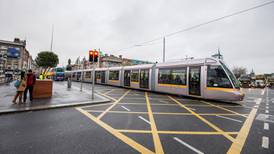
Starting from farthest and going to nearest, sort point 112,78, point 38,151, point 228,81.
A: point 112,78
point 228,81
point 38,151

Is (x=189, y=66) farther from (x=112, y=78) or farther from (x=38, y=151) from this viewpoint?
(x=112, y=78)

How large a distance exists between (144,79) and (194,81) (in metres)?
5.34

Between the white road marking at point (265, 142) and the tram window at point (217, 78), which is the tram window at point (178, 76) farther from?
the white road marking at point (265, 142)

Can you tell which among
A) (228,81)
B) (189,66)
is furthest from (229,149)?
(189,66)

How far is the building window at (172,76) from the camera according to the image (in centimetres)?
969

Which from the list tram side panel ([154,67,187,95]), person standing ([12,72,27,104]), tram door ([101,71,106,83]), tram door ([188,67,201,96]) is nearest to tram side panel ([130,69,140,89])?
tram side panel ([154,67,187,95])

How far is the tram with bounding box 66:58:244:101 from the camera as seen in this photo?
7.72 meters

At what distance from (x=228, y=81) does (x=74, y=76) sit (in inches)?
1271

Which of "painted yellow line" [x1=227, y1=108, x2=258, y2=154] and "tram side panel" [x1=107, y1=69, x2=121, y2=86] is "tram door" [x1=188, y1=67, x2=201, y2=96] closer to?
"painted yellow line" [x1=227, y1=108, x2=258, y2=154]

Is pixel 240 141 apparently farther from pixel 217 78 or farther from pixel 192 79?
pixel 192 79

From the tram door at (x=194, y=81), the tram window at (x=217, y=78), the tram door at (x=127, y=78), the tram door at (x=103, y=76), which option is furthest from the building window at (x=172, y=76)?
the tram door at (x=103, y=76)

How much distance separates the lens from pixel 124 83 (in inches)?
616

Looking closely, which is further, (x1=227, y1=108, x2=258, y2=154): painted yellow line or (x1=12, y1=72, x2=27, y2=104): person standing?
(x1=12, y1=72, x2=27, y2=104): person standing

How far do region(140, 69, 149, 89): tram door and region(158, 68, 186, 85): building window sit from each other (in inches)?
62.3
